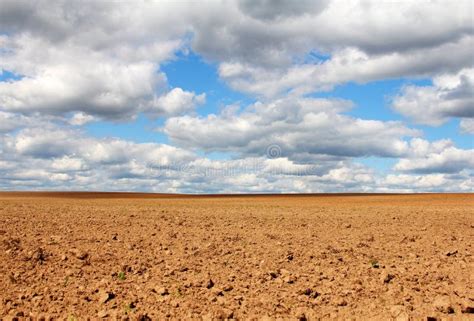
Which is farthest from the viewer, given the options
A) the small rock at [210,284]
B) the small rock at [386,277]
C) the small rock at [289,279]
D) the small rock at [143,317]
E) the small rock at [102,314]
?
the small rock at [386,277]

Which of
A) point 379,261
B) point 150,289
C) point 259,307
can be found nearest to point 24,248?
point 150,289

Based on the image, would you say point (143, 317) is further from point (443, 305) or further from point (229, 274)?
point (443, 305)

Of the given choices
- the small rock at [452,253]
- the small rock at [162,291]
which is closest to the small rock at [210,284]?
the small rock at [162,291]

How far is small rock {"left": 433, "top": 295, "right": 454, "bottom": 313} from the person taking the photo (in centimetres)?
978

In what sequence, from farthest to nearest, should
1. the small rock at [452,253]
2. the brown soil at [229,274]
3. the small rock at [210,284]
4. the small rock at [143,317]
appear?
the small rock at [452,253] → the small rock at [210,284] → the brown soil at [229,274] → the small rock at [143,317]

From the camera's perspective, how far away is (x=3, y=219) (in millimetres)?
20391

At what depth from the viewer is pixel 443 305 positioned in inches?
389

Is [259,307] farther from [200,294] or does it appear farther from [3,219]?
[3,219]

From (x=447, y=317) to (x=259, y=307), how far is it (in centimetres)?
365

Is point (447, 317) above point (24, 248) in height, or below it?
below

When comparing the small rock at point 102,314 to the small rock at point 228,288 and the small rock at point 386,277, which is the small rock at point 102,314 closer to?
the small rock at point 228,288

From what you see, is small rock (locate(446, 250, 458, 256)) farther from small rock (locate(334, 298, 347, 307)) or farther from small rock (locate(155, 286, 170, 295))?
small rock (locate(155, 286, 170, 295))

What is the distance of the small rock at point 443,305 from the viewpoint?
978 centimetres

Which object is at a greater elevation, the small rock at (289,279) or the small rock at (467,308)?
the small rock at (289,279)
